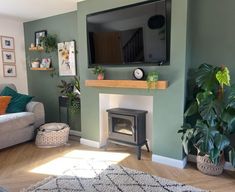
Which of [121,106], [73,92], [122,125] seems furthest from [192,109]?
[73,92]

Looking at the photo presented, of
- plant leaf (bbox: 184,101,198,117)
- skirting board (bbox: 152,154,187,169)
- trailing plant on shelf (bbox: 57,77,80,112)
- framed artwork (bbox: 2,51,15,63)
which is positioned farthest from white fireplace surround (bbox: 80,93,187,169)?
framed artwork (bbox: 2,51,15,63)

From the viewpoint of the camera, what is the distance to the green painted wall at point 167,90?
2.39 m

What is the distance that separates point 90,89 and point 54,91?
1177 millimetres

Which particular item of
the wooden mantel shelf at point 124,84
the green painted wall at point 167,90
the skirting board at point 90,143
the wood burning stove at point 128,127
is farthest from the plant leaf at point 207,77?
the skirting board at point 90,143

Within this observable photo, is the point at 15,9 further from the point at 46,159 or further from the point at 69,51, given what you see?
the point at 46,159

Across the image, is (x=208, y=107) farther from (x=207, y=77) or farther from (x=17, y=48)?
(x=17, y=48)

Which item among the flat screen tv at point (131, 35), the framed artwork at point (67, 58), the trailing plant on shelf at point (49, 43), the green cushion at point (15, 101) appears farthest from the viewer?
the trailing plant on shelf at point (49, 43)

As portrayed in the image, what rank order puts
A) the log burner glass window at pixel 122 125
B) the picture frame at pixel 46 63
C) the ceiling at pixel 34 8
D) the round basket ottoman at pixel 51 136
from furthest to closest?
the picture frame at pixel 46 63, the round basket ottoman at pixel 51 136, the ceiling at pixel 34 8, the log burner glass window at pixel 122 125

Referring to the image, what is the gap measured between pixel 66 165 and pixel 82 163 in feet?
0.67

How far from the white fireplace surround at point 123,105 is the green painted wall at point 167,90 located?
82mm

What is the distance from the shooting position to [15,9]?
3.44 metres

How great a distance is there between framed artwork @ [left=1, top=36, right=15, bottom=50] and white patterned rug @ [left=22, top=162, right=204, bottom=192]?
2969 mm

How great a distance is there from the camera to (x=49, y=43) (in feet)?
12.4

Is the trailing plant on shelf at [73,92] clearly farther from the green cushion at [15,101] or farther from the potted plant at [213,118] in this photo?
the potted plant at [213,118]
